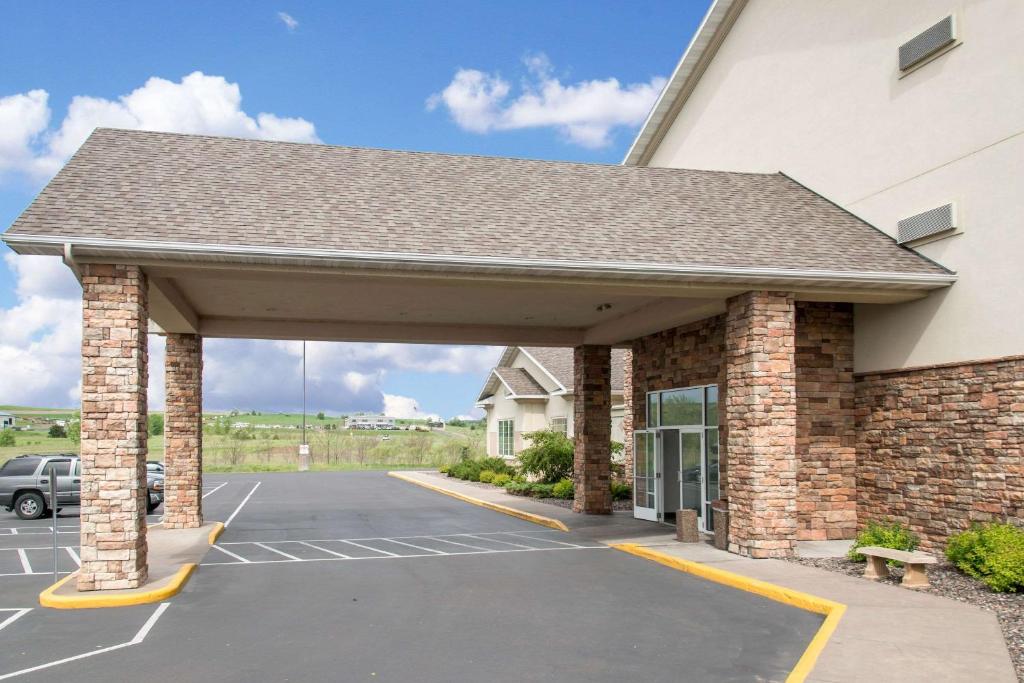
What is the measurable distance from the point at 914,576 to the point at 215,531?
13.4m

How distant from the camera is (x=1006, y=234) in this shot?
1311 centimetres

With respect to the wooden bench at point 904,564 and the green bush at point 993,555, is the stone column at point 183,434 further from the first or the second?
the green bush at point 993,555

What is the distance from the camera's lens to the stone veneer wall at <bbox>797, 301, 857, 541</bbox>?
1625 centimetres

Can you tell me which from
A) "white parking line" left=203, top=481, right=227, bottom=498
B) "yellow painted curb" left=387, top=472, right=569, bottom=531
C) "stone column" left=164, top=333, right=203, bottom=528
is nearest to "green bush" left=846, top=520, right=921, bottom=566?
"yellow painted curb" left=387, top=472, right=569, bottom=531

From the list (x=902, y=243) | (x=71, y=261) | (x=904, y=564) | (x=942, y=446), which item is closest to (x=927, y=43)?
(x=902, y=243)

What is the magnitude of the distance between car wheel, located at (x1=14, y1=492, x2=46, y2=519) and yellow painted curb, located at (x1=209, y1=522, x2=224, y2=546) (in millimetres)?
6990

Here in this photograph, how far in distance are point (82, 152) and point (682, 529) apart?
12041mm

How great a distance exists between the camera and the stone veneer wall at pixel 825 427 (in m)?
16.2

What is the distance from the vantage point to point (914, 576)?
12.0 m

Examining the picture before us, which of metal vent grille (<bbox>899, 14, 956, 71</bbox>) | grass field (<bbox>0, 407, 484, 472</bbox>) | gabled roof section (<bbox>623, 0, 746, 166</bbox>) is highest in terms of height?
gabled roof section (<bbox>623, 0, 746, 166</bbox>)

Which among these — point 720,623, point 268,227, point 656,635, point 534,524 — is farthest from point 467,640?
point 534,524

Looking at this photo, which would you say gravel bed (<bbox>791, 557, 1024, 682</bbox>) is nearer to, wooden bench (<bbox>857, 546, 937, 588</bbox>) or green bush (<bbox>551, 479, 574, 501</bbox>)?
wooden bench (<bbox>857, 546, 937, 588</bbox>)

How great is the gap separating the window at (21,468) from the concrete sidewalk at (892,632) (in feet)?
58.0

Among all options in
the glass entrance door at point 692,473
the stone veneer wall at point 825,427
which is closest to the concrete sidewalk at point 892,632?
the stone veneer wall at point 825,427
